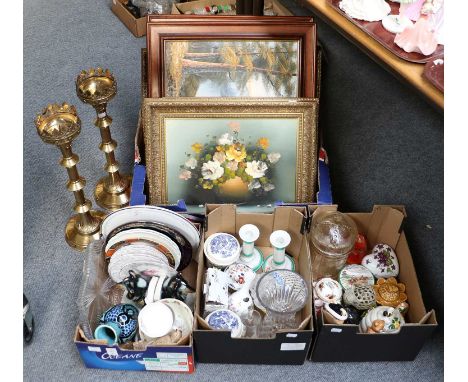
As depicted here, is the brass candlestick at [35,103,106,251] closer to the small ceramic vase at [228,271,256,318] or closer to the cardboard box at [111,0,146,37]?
the small ceramic vase at [228,271,256,318]

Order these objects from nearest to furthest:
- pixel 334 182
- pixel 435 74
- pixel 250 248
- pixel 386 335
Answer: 1. pixel 435 74
2. pixel 386 335
3. pixel 250 248
4. pixel 334 182

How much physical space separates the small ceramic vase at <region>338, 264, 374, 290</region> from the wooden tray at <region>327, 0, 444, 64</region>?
1.87 feet

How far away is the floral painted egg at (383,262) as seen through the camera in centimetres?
129

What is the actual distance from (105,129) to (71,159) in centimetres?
17

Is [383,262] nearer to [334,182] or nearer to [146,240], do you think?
[334,182]

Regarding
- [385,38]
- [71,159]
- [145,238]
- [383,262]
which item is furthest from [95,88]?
[383,262]

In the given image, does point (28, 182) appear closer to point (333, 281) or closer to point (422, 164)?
point (333, 281)

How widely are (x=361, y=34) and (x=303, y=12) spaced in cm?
74

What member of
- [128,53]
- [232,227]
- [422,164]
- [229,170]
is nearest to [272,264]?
[232,227]

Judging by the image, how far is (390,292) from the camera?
48.6 inches

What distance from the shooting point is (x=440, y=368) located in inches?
47.0

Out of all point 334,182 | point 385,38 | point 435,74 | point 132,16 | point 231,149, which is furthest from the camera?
point 132,16

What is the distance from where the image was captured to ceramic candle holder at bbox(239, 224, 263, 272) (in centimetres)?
129

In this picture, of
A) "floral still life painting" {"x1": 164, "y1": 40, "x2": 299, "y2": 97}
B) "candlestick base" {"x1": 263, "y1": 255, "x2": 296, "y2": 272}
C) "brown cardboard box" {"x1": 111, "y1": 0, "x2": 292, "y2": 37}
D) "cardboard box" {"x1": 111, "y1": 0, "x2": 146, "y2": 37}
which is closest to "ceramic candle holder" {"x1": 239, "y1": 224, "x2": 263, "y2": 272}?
"candlestick base" {"x1": 263, "y1": 255, "x2": 296, "y2": 272}
